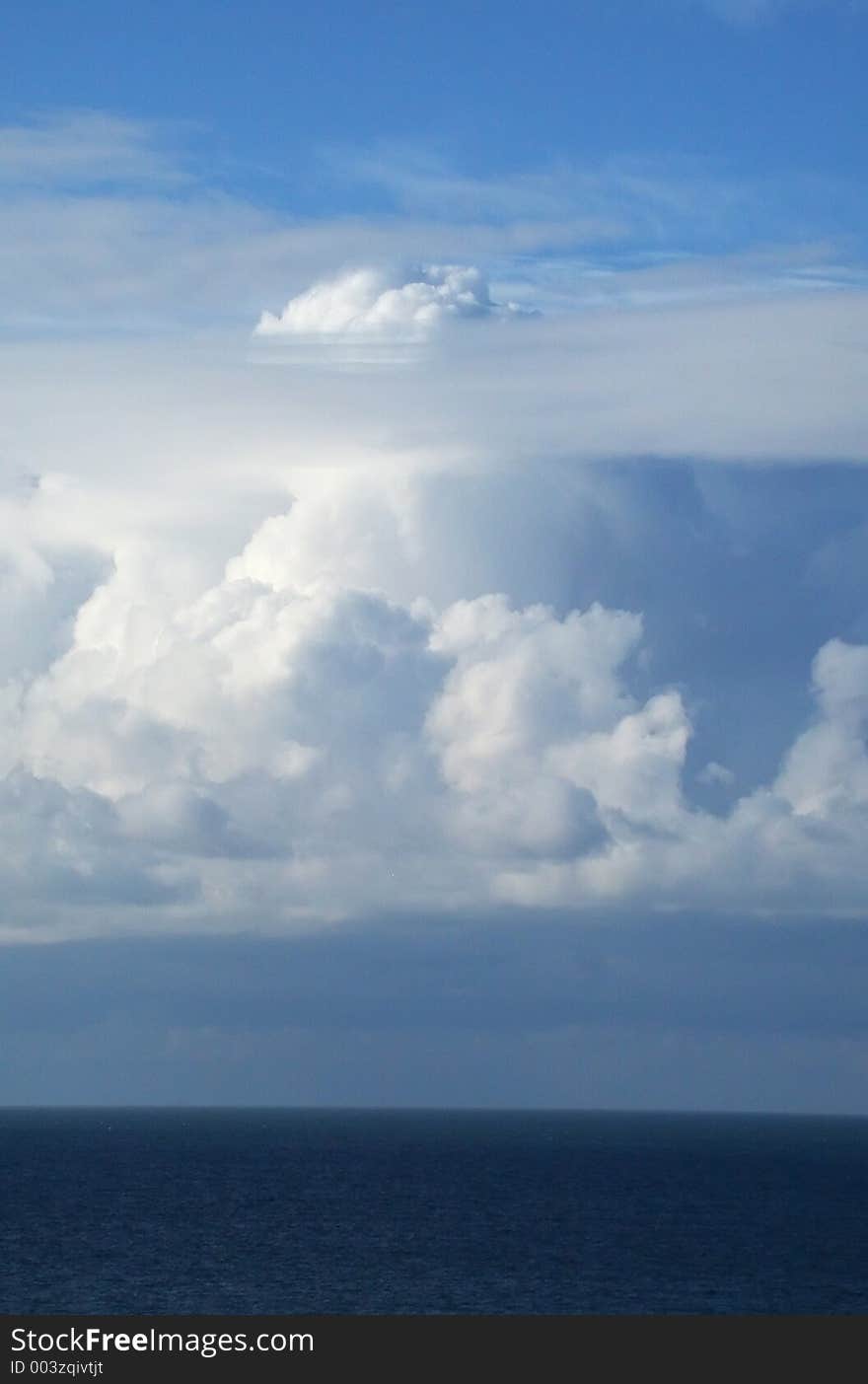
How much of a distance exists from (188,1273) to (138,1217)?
45283 mm

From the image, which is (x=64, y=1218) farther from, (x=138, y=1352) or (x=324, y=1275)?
(x=138, y=1352)

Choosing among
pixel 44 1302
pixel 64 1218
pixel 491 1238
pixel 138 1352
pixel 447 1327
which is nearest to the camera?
pixel 138 1352

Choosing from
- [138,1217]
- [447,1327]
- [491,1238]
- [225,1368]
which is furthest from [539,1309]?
[138,1217]

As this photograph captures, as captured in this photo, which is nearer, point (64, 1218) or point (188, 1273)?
point (188, 1273)

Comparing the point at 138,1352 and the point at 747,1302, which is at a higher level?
the point at 138,1352

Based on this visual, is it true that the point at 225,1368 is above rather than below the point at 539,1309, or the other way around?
above

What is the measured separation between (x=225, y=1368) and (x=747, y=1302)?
204ft

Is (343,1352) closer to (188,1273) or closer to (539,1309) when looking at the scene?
(539,1309)

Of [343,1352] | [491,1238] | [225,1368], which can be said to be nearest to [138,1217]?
[491,1238]

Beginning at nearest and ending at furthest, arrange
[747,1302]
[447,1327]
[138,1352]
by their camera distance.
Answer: [138,1352]
[447,1327]
[747,1302]

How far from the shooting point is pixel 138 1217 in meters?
162

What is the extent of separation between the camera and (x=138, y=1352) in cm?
5934

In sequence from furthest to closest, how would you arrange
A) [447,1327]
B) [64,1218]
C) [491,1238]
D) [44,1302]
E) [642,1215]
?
1. [642,1215]
2. [64,1218]
3. [491,1238]
4. [44,1302]
5. [447,1327]

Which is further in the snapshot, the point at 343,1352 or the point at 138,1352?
the point at 343,1352
